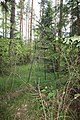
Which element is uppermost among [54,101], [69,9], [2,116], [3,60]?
[69,9]

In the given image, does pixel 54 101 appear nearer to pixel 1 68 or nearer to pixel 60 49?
pixel 60 49

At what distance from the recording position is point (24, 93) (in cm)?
600

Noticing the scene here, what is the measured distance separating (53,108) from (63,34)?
4.46 metres

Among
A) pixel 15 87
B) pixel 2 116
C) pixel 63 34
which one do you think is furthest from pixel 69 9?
pixel 2 116

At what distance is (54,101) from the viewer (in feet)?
13.5

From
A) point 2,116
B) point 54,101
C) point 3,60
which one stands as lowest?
point 2,116

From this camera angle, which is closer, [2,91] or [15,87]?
[2,91]

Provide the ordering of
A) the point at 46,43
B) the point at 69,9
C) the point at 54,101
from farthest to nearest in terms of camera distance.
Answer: the point at 69,9 < the point at 46,43 < the point at 54,101

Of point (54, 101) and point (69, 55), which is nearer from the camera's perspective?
point (54, 101)

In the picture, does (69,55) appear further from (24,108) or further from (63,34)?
(63,34)

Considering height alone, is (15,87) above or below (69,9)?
below

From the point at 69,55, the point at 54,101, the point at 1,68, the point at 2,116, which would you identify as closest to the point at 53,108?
the point at 54,101

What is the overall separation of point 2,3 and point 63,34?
2693mm

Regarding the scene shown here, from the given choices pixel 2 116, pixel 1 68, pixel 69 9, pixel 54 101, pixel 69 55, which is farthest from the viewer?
pixel 69 9
